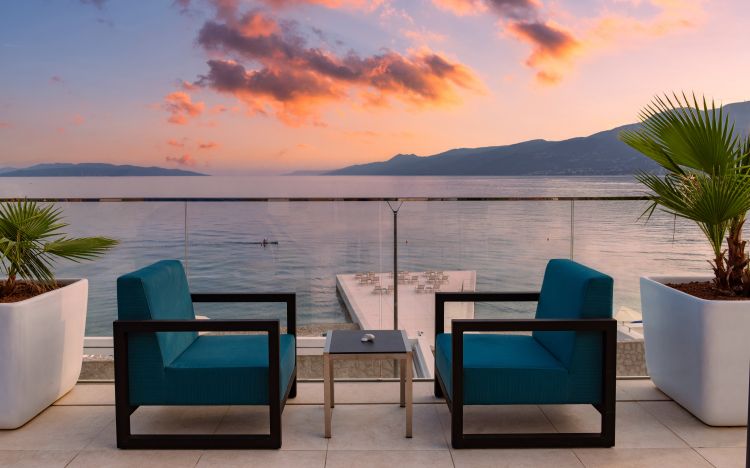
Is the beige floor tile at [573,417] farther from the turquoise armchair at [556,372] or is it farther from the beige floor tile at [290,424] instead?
the beige floor tile at [290,424]

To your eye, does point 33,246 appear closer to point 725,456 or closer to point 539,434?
point 539,434

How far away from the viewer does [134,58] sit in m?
13.7

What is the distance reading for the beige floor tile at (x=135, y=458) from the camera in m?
2.87

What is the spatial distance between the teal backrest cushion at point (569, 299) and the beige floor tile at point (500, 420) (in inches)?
16.3

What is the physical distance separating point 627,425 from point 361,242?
2.55m

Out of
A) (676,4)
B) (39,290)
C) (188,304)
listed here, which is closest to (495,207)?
(188,304)

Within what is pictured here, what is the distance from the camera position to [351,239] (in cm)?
525

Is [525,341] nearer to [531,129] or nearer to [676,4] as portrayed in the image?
[676,4]

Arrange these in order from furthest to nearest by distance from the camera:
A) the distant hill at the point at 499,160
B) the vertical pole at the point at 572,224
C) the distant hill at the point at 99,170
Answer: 1. the distant hill at the point at 499,160
2. the distant hill at the point at 99,170
3. the vertical pole at the point at 572,224

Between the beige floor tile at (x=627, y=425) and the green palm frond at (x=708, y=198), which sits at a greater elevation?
the green palm frond at (x=708, y=198)

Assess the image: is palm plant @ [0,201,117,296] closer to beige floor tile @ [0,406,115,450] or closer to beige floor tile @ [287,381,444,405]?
beige floor tile @ [0,406,115,450]

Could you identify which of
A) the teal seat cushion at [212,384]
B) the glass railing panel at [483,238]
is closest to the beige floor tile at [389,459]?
the teal seat cushion at [212,384]

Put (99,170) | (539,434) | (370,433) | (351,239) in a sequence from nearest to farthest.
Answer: (539,434) < (370,433) < (351,239) < (99,170)

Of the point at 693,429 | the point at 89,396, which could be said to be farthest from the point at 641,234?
the point at 89,396
